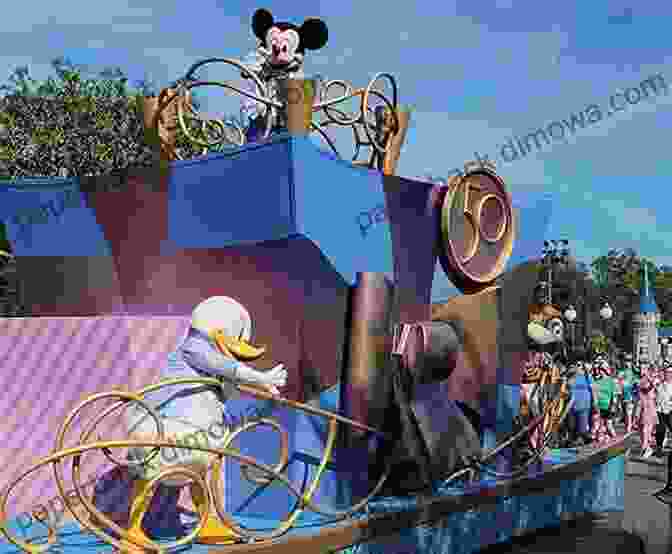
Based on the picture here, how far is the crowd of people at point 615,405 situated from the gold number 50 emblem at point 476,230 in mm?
2080

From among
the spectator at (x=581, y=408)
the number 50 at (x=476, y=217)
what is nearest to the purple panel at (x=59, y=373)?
the number 50 at (x=476, y=217)

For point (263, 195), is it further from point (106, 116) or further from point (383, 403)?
point (106, 116)

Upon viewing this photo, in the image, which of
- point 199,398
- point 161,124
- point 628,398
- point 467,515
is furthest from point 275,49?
point 628,398

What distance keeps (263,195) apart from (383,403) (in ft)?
4.90

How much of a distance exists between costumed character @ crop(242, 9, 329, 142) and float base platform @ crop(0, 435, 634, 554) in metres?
3.14

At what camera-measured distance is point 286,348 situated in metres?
5.75

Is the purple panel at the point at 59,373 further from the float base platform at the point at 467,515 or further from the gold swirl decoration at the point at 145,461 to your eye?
the gold swirl decoration at the point at 145,461

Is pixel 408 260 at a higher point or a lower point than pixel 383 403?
higher

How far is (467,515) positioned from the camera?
21.1 feet

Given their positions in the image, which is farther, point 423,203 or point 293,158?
point 423,203

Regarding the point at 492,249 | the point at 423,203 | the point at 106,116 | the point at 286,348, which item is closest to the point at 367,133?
the point at 423,203

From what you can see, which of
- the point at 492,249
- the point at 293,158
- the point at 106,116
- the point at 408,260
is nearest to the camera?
the point at 293,158

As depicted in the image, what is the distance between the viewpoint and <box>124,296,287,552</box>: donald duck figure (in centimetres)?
456

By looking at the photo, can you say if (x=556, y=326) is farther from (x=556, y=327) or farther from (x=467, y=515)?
(x=467, y=515)
